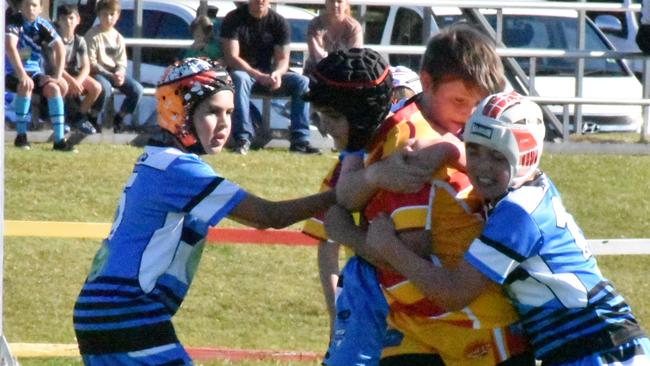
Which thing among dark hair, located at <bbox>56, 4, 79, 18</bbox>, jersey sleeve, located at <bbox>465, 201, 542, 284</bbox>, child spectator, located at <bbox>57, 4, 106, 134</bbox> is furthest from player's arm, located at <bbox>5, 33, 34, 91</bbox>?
jersey sleeve, located at <bbox>465, 201, 542, 284</bbox>

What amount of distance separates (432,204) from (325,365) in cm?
70

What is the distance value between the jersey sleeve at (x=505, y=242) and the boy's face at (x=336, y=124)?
1.93 feet

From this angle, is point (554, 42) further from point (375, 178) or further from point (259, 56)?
point (375, 178)

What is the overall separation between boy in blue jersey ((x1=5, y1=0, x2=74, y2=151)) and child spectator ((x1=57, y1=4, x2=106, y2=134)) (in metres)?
0.23

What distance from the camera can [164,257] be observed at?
4508mm

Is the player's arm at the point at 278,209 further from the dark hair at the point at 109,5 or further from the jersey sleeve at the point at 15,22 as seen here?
the dark hair at the point at 109,5

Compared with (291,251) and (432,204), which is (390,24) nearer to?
(291,251)

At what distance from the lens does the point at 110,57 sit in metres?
13.1

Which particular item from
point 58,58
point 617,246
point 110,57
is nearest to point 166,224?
point 617,246

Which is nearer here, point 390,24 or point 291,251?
point 291,251

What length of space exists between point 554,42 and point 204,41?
5029mm

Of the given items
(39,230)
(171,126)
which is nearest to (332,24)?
(39,230)

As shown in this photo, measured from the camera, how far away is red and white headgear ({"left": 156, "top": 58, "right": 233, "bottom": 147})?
15.0ft

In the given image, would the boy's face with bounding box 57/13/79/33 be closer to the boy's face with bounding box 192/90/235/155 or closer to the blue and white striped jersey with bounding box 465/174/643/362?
the boy's face with bounding box 192/90/235/155
